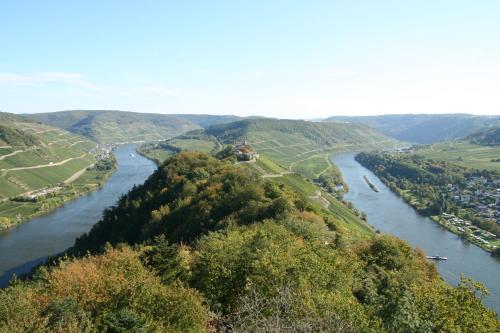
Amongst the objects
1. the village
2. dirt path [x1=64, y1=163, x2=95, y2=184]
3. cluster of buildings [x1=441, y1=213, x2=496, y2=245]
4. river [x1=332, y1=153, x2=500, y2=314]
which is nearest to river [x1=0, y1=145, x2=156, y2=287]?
dirt path [x1=64, y1=163, x2=95, y2=184]

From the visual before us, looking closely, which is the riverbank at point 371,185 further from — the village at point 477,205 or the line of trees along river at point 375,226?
the village at point 477,205

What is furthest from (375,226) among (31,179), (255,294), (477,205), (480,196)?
(31,179)

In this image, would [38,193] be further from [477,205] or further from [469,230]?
[477,205]

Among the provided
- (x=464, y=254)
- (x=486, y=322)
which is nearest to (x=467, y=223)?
(x=464, y=254)

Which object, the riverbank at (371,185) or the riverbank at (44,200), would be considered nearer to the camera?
the riverbank at (44,200)

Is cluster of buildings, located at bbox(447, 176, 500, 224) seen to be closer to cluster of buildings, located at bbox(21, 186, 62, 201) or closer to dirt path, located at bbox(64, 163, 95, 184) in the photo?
cluster of buildings, located at bbox(21, 186, 62, 201)

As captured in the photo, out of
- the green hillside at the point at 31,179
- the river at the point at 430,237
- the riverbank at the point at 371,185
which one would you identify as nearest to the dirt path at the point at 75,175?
the green hillside at the point at 31,179
